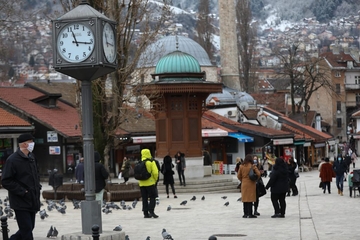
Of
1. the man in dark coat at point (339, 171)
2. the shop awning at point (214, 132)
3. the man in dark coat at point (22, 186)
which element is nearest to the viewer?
the man in dark coat at point (22, 186)

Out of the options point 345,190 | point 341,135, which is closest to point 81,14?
point 345,190

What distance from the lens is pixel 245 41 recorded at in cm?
8544

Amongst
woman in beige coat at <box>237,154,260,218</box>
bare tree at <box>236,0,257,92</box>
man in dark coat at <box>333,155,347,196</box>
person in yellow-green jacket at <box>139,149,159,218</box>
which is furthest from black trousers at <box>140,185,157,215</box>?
bare tree at <box>236,0,257,92</box>

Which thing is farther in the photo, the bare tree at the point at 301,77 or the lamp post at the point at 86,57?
the bare tree at the point at 301,77

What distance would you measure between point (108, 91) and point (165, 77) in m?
Answer: 7.26

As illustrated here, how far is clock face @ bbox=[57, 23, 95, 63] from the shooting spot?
39.6 ft

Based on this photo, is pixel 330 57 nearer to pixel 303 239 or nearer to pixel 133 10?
pixel 133 10

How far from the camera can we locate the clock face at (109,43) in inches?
482

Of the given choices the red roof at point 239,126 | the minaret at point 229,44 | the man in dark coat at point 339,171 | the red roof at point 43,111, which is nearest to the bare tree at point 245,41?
the minaret at point 229,44

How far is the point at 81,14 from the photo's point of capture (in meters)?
12.2

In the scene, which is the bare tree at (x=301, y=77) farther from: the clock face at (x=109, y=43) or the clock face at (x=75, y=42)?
the clock face at (x=75, y=42)

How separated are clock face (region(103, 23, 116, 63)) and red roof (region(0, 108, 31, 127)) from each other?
89.9 feet

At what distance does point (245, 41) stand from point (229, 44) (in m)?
1.69

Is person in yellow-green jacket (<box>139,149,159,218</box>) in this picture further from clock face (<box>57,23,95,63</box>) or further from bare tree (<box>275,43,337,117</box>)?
bare tree (<box>275,43,337,117</box>)
